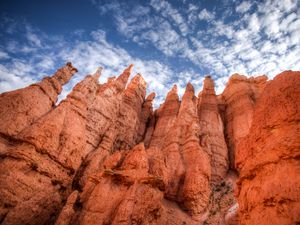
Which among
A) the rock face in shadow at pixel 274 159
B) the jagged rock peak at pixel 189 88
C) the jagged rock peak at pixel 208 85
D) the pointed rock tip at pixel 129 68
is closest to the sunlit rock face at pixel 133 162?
the rock face in shadow at pixel 274 159

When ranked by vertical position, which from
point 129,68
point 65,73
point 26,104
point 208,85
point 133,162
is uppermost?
point 208,85

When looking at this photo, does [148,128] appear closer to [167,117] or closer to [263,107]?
[167,117]

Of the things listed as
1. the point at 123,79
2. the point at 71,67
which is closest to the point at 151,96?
the point at 123,79

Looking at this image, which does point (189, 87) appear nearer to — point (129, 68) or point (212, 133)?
point (212, 133)

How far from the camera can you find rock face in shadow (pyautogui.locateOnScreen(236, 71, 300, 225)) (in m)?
4.29

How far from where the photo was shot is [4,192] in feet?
38.3

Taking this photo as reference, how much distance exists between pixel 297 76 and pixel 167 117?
2614 cm

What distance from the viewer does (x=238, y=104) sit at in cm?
3073

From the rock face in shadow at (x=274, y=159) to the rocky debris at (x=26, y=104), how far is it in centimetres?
1409

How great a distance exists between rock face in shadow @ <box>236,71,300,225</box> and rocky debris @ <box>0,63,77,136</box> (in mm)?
14095

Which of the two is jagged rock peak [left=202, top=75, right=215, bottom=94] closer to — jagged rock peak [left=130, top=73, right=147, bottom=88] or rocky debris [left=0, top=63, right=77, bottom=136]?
jagged rock peak [left=130, top=73, right=147, bottom=88]

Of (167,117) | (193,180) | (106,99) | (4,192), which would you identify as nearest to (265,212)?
(4,192)

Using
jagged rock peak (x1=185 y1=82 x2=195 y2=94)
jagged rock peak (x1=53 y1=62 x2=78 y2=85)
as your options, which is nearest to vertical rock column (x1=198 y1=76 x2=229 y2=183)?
jagged rock peak (x1=185 y1=82 x2=195 y2=94)

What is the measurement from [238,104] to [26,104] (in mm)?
27241
